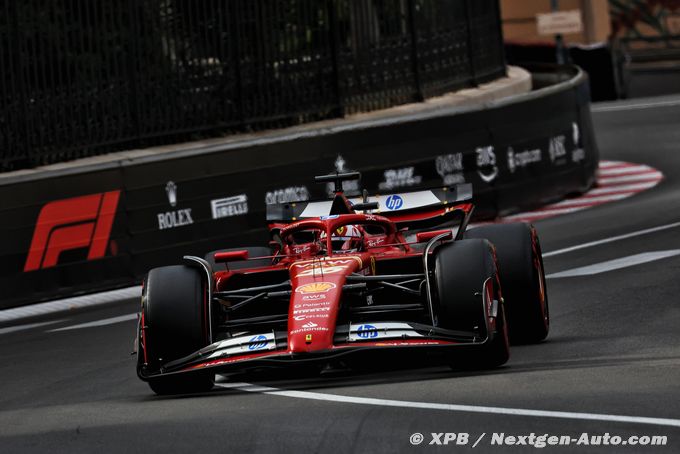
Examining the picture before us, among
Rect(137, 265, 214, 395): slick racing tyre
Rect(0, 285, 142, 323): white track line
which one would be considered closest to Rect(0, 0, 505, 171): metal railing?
Rect(0, 285, 142, 323): white track line

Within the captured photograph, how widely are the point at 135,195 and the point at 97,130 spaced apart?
62.4 inches

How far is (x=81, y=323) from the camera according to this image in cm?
1424

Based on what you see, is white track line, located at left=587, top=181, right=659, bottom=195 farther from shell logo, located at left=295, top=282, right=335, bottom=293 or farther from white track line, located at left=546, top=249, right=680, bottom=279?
shell logo, located at left=295, top=282, right=335, bottom=293

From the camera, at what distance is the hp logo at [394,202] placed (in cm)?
1206

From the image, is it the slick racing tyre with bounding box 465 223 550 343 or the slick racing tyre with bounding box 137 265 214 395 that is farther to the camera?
the slick racing tyre with bounding box 465 223 550 343

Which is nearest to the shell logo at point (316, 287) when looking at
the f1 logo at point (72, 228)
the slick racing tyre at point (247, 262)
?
the slick racing tyre at point (247, 262)

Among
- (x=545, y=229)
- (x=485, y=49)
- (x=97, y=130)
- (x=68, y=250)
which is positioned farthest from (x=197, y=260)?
(x=485, y=49)

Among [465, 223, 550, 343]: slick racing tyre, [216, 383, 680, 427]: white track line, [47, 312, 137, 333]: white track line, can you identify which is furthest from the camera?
[47, 312, 137, 333]: white track line

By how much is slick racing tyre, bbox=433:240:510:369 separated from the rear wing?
6.99ft

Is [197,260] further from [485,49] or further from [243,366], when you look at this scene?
[485,49]

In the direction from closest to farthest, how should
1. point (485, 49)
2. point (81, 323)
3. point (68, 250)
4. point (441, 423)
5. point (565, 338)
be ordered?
point (441, 423)
point (565, 338)
point (81, 323)
point (68, 250)
point (485, 49)

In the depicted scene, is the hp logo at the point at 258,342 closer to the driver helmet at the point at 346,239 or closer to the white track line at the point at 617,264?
the driver helmet at the point at 346,239

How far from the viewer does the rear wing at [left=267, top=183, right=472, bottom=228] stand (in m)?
11.8

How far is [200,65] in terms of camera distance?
1902 centimetres
